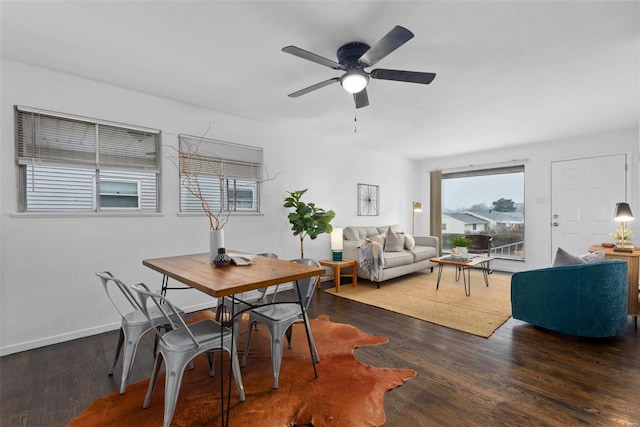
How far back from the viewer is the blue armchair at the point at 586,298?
2564 millimetres

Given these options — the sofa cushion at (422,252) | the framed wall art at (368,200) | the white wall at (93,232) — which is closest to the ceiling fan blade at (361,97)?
the white wall at (93,232)

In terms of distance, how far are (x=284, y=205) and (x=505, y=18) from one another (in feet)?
10.2

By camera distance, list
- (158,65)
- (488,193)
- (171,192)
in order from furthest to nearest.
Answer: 1. (488,193)
2. (171,192)
3. (158,65)

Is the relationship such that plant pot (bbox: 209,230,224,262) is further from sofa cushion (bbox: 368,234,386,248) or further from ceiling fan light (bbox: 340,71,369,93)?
sofa cushion (bbox: 368,234,386,248)

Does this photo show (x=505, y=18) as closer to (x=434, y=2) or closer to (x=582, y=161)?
(x=434, y=2)

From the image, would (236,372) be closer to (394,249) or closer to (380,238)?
(380,238)

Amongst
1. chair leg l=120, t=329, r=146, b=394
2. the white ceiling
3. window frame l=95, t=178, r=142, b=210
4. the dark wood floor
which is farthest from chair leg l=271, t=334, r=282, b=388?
window frame l=95, t=178, r=142, b=210

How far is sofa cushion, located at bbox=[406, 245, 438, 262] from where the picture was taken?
5301 mm

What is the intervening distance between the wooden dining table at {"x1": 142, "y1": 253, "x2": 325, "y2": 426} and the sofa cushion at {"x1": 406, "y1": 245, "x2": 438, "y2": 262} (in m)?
3.64

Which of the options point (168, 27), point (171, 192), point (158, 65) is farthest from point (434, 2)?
point (171, 192)

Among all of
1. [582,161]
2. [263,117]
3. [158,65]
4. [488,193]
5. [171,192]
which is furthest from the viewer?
[488,193]

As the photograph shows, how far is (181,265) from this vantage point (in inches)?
86.1

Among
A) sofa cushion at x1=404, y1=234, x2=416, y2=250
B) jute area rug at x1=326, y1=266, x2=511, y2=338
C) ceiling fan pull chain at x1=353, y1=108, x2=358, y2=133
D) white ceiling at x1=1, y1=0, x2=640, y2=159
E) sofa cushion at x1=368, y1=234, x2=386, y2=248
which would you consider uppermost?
white ceiling at x1=1, y1=0, x2=640, y2=159

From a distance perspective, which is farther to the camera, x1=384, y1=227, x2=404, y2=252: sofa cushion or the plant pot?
x1=384, y1=227, x2=404, y2=252: sofa cushion
